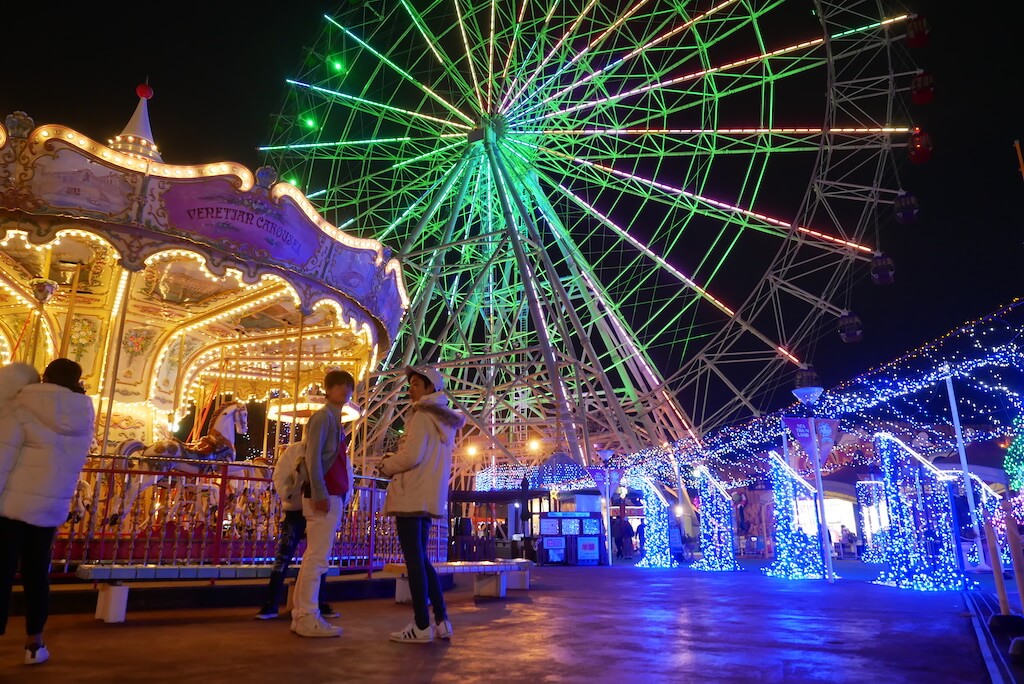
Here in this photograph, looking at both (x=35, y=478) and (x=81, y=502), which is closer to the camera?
(x=35, y=478)

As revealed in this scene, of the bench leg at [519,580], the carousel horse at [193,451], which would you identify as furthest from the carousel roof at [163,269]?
the bench leg at [519,580]

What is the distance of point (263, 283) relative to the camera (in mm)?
9695

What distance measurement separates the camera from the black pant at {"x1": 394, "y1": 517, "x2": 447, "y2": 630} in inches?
163

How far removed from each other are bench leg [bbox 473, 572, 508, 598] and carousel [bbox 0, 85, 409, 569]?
10.5 feet

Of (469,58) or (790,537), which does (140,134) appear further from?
(790,537)

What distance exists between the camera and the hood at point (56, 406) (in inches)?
142

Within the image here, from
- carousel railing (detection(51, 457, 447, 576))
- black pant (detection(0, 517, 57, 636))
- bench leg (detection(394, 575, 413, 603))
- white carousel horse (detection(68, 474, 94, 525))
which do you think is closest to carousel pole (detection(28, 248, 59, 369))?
carousel railing (detection(51, 457, 447, 576))

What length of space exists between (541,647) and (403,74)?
1706 centimetres

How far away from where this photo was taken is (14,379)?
3.67 meters

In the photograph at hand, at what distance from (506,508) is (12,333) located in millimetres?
19591

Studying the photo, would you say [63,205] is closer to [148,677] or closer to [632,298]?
[148,677]

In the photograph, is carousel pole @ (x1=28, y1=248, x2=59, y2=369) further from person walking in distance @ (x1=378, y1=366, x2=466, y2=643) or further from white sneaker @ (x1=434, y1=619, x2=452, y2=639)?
white sneaker @ (x1=434, y1=619, x2=452, y2=639)

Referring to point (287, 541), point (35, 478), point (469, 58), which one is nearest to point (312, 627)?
point (287, 541)

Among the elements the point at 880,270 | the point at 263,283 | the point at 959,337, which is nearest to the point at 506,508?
the point at 880,270
